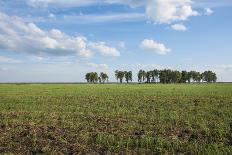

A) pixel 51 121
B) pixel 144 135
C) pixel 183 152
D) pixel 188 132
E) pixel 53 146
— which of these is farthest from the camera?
pixel 51 121

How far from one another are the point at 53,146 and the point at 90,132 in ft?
9.03

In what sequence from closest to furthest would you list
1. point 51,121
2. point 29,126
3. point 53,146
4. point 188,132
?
point 53,146, point 188,132, point 29,126, point 51,121

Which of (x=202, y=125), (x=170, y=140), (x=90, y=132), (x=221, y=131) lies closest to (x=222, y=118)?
(x=202, y=125)

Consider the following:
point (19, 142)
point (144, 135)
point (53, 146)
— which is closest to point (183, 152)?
point (144, 135)

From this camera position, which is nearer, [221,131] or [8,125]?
[221,131]

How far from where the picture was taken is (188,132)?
1730 centimetres

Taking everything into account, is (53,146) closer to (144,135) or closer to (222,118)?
(144,135)

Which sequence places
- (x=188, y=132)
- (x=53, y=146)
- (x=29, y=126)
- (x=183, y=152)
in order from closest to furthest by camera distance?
(x=183, y=152)
(x=53, y=146)
(x=188, y=132)
(x=29, y=126)

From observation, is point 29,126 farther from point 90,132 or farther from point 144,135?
point 144,135

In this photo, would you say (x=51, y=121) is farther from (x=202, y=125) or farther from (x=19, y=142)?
(x=202, y=125)

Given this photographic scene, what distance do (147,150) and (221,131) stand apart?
4979 mm

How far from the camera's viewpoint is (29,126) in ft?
61.4

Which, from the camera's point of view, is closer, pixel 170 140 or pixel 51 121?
pixel 170 140

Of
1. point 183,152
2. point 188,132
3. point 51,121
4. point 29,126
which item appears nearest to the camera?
point 183,152
